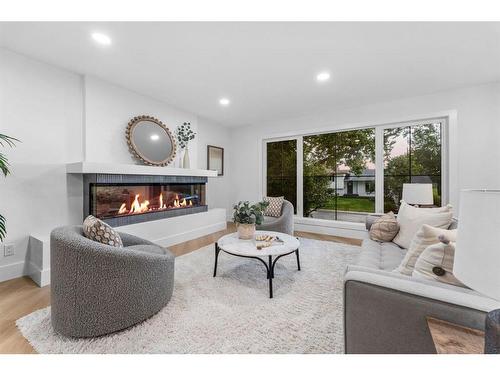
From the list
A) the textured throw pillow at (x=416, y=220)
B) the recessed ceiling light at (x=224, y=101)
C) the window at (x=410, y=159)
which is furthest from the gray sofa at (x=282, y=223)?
the recessed ceiling light at (x=224, y=101)

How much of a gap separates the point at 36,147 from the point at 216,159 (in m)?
3.18

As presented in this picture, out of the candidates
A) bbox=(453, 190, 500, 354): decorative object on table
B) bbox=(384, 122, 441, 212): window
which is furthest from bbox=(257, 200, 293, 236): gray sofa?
bbox=(453, 190, 500, 354): decorative object on table

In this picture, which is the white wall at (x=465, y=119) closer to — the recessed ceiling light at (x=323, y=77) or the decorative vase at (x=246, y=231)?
the recessed ceiling light at (x=323, y=77)

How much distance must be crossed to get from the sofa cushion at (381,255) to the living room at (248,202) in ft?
0.07

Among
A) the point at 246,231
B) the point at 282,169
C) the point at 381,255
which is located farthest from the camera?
the point at 282,169

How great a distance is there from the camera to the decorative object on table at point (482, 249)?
0.53 metres

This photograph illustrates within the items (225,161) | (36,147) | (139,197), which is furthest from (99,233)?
(225,161)

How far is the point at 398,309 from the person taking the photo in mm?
947

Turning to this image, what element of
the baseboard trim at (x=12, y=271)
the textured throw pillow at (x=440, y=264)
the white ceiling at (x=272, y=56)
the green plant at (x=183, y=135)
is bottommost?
the baseboard trim at (x=12, y=271)

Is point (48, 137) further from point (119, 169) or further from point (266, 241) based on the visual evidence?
point (266, 241)

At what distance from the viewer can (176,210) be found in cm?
388

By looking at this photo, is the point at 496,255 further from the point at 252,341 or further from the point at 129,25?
the point at 129,25

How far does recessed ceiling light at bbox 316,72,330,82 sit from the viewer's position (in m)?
2.89
